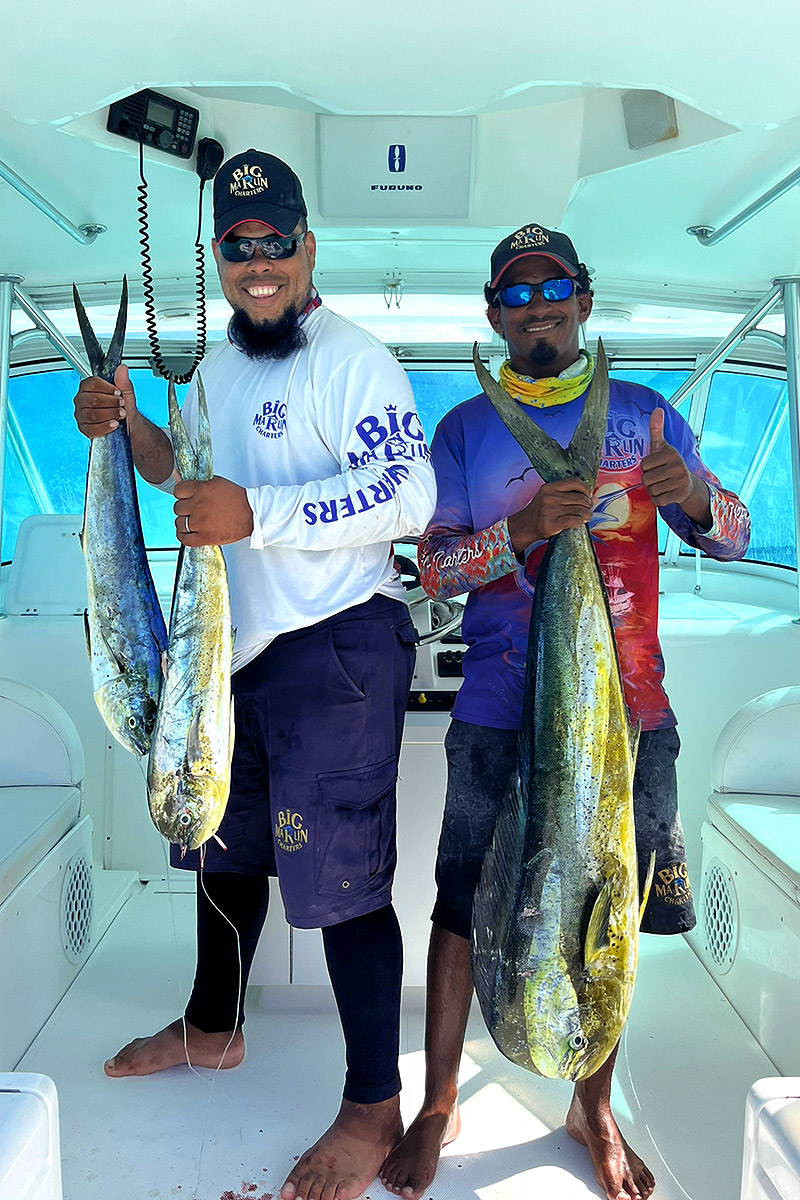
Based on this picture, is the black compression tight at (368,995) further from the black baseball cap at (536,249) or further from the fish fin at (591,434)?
the black baseball cap at (536,249)

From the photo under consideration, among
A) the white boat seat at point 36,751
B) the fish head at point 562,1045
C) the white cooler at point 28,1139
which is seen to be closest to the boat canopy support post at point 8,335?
the white boat seat at point 36,751

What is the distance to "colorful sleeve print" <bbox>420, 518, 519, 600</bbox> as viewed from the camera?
1696 mm

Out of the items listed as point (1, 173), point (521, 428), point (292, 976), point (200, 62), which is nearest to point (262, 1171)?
point (292, 976)

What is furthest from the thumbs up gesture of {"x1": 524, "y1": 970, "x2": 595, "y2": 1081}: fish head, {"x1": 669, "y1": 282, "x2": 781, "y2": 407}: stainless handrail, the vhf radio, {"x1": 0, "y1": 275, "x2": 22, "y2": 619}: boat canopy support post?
{"x1": 0, "y1": 275, "x2": 22, "y2": 619}: boat canopy support post

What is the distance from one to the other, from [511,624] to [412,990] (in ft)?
3.64

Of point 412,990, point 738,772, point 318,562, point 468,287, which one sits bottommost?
point 412,990

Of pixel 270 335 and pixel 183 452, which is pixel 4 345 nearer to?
pixel 270 335

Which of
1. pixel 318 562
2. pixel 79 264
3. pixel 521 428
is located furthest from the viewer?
pixel 79 264

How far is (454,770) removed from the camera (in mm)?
1855

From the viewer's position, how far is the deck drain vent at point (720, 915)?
7.91 feet

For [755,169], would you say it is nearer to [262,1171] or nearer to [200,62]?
[200,62]

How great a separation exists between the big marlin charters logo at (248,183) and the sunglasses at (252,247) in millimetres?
75

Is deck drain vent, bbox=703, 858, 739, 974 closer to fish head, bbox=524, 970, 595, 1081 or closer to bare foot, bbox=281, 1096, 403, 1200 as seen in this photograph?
bare foot, bbox=281, 1096, 403, 1200

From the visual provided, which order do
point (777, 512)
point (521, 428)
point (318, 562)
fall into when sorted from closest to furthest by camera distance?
point (521, 428)
point (318, 562)
point (777, 512)
